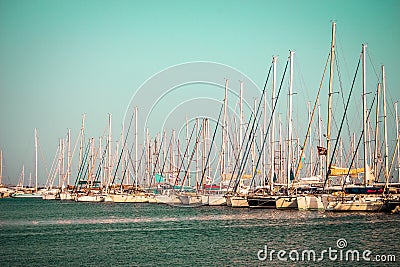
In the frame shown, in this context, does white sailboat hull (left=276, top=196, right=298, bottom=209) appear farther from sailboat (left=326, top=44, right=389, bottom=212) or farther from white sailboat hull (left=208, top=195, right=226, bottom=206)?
white sailboat hull (left=208, top=195, right=226, bottom=206)

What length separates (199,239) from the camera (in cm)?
4131

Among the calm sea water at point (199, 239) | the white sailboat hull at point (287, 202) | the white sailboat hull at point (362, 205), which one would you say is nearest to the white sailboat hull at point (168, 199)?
the calm sea water at point (199, 239)

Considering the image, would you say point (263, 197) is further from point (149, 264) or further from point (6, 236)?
point (149, 264)

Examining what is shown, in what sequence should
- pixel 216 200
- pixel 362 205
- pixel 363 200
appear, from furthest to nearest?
pixel 216 200
pixel 363 200
pixel 362 205

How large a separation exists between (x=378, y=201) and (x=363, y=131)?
7.98 metres

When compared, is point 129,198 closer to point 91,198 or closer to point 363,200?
point 91,198

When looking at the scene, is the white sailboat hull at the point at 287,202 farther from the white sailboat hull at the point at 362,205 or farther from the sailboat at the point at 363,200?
the white sailboat hull at the point at 362,205

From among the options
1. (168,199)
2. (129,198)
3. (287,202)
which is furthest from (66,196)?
(287,202)

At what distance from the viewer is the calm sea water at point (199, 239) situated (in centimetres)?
3200

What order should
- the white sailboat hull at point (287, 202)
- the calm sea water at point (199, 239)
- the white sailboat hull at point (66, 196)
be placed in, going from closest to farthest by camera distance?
the calm sea water at point (199, 239) → the white sailboat hull at point (287, 202) → the white sailboat hull at point (66, 196)

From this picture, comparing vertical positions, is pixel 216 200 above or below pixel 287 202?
below

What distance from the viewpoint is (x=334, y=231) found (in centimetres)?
4325

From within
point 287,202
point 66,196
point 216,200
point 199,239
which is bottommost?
point 199,239

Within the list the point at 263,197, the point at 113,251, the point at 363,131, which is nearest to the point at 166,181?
the point at 263,197
